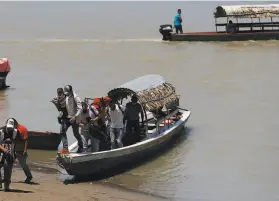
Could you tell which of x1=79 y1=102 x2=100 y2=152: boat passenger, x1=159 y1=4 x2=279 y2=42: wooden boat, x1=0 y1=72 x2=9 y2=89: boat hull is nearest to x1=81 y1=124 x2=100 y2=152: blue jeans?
x1=79 y1=102 x2=100 y2=152: boat passenger

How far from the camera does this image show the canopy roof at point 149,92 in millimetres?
14031

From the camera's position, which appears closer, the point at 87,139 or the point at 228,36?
the point at 87,139

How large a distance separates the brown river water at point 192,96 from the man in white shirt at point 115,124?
0.71 meters

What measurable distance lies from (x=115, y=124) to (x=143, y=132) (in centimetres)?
146

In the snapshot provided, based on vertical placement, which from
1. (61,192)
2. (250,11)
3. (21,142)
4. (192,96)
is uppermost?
(250,11)

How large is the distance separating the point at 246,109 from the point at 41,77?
36.6 feet

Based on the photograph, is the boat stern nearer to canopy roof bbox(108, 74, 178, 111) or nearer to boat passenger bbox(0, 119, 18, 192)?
boat passenger bbox(0, 119, 18, 192)

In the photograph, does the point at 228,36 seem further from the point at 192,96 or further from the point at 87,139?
the point at 87,139

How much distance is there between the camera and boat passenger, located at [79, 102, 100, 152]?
12.4m

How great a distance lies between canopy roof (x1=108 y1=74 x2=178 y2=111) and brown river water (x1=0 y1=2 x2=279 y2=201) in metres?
1.22

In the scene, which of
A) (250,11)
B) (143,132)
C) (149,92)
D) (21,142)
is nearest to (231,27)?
(250,11)

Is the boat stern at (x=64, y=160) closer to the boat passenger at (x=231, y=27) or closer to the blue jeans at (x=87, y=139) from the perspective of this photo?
the blue jeans at (x=87, y=139)

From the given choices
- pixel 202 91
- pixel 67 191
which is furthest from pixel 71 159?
pixel 202 91

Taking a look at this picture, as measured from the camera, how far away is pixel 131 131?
13.8 m
